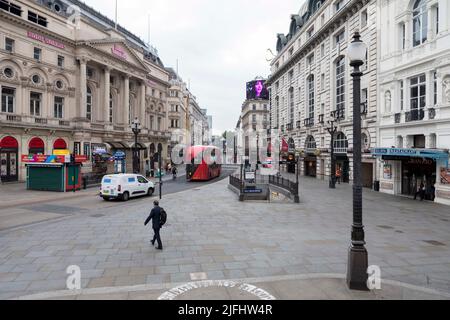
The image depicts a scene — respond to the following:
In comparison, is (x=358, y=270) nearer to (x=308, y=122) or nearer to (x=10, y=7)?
(x=308, y=122)

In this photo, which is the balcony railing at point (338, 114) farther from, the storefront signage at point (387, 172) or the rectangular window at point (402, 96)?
the storefront signage at point (387, 172)

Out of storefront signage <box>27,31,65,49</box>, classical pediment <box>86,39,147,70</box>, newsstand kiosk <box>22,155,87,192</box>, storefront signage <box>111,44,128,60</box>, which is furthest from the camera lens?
storefront signage <box>111,44,128,60</box>

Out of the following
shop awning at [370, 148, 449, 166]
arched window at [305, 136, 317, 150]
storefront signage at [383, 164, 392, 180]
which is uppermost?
arched window at [305, 136, 317, 150]

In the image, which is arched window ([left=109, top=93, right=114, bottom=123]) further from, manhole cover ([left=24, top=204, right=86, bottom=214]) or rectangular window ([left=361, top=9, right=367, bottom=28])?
rectangular window ([left=361, top=9, right=367, bottom=28])

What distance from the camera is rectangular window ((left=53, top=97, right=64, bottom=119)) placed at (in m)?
35.2

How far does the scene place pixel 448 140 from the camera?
60.8ft

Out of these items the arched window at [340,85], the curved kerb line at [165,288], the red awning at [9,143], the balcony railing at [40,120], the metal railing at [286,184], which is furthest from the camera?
the balcony railing at [40,120]

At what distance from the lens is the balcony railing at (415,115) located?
20906 millimetres

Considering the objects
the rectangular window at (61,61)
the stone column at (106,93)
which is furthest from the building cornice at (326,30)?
the rectangular window at (61,61)

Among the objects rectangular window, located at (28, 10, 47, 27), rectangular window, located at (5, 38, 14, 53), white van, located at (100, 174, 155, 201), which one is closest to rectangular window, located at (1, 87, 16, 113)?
rectangular window, located at (5, 38, 14, 53)

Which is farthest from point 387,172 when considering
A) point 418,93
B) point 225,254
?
point 225,254

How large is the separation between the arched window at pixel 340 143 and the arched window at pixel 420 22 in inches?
491

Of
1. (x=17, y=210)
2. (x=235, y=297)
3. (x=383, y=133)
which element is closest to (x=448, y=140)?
(x=383, y=133)

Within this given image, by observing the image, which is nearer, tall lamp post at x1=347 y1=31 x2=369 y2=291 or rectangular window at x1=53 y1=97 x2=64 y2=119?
tall lamp post at x1=347 y1=31 x2=369 y2=291
